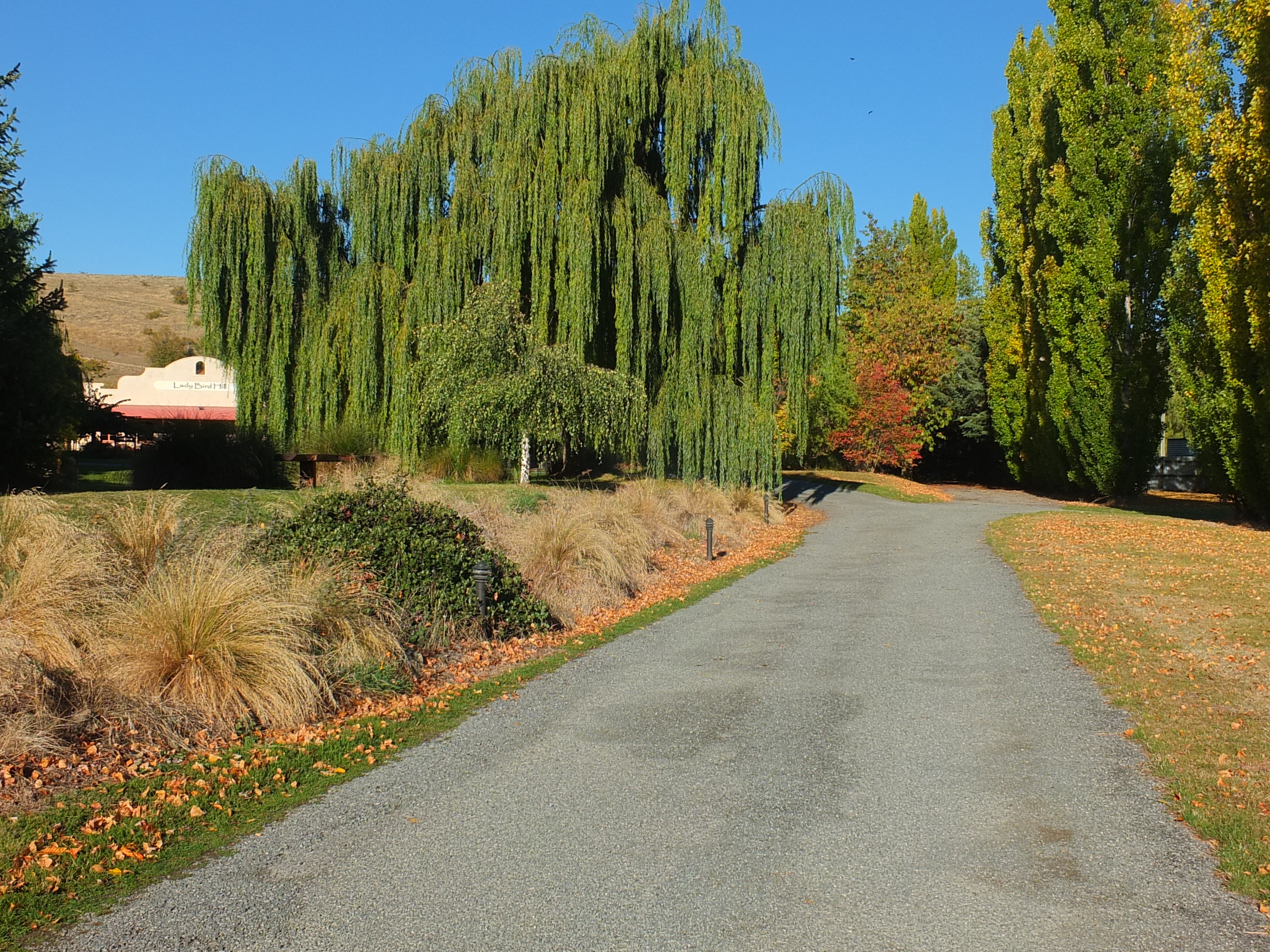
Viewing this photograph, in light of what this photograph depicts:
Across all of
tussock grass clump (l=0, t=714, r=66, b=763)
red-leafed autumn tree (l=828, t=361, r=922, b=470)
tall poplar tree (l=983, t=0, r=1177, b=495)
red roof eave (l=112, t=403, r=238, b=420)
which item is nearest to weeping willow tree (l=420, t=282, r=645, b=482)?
tussock grass clump (l=0, t=714, r=66, b=763)

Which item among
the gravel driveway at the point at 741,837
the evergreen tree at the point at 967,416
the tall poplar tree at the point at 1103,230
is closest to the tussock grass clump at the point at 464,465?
the gravel driveway at the point at 741,837

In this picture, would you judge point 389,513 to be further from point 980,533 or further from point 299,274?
point 980,533

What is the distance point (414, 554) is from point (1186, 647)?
763 centimetres

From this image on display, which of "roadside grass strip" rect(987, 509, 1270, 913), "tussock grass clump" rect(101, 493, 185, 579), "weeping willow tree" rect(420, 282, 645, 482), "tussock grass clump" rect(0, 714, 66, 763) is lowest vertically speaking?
"roadside grass strip" rect(987, 509, 1270, 913)

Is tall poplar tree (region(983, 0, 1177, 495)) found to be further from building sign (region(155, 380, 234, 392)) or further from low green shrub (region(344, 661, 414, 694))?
building sign (region(155, 380, 234, 392))

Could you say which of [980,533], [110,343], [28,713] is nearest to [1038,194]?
[980,533]

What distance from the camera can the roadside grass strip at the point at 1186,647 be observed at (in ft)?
16.5

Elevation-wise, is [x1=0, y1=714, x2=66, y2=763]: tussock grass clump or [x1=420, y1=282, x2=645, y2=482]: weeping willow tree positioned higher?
[x1=420, y1=282, x2=645, y2=482]: weeping willow tree

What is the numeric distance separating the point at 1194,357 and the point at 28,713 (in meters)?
24.2

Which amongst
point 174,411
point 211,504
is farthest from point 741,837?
point 174,411

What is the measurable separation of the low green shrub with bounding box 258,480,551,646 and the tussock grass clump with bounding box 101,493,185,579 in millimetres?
896

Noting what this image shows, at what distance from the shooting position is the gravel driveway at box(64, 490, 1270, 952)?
3.74m

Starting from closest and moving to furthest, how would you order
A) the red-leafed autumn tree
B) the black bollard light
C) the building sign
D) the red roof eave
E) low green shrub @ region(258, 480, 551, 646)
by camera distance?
low green shrub @ region(258, 480, 551, 646) < the black bollard light < the red-leafed autumn tree < the red roof eave < the building sign

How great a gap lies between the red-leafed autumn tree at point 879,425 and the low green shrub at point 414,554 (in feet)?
102
